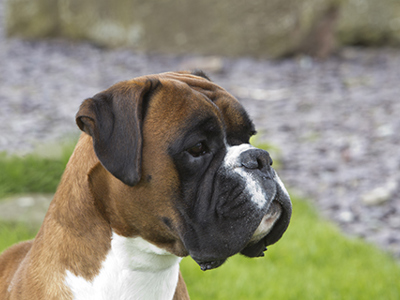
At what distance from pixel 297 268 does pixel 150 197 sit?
244cm

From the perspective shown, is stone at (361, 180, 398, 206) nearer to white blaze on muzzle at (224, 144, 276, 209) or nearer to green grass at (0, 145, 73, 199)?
green grass at (0, 145, 73, 199)

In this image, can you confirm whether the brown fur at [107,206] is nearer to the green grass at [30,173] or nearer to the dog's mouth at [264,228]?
the dog's mouth at [264,228]

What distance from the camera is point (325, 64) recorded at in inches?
386

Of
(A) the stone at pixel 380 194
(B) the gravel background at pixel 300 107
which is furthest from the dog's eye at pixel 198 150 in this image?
(A) the stone at pixel 380 194

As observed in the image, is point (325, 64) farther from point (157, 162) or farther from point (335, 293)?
point (157, 162)

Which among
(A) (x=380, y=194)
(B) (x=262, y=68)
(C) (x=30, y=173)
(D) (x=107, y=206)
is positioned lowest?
(B) (x=262, y=68)

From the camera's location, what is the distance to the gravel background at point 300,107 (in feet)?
18.6

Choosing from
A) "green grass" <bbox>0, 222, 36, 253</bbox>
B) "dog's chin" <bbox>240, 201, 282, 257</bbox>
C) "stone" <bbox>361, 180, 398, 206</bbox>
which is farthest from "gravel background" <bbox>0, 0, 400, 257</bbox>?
"dog's chin" <bbox>240, 201, 282, 257</bbox>

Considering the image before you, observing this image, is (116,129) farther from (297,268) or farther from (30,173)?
(30,173)

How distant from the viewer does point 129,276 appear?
94.7 inches

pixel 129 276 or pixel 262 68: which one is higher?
pixel 129 276

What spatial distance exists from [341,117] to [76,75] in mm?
4480

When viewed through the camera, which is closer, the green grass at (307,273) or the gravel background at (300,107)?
the green grass at (307,273)

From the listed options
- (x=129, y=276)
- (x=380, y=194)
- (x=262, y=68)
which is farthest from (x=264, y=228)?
(x=262, y=68)
